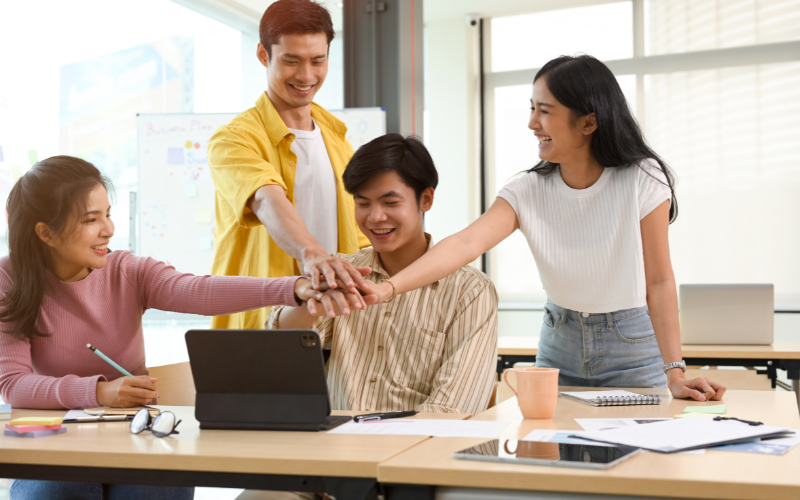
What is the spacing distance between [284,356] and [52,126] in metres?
2.69

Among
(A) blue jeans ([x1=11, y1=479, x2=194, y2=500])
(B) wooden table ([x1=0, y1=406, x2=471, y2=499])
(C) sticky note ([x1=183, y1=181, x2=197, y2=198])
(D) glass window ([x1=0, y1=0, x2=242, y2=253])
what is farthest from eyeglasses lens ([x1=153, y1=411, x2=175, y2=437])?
(C) sticky note ([x1=183, y1=181, x2=197, y2=198])

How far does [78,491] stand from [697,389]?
1.40 meters

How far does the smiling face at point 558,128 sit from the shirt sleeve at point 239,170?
73cm

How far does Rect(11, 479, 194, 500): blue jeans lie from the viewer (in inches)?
60.1

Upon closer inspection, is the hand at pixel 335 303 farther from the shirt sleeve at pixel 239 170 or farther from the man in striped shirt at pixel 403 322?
the shirt sleeve at pixel 239 170

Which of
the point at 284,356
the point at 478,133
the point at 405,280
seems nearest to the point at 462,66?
the point at 478,133

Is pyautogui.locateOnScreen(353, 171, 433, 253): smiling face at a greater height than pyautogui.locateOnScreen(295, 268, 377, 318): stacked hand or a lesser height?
greater

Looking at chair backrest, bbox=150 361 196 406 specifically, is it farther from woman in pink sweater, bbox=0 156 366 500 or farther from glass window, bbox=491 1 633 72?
glass window, bbox=491 1 633 72

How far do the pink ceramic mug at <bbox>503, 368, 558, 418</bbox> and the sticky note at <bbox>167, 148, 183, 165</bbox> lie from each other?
308 centimetres

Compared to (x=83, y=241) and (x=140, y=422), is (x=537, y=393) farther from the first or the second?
(x=83, y=241)

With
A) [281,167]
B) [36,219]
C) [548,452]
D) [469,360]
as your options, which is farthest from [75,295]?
[548,452]

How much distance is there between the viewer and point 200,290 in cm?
178

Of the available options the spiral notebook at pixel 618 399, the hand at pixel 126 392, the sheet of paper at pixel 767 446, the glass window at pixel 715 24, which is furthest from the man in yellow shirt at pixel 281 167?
the glass window at pixel 715 24

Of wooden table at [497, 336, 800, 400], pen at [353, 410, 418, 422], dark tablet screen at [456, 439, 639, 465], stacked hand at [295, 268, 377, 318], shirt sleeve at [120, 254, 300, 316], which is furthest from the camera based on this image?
wooden table at [497, 336, 800, 400]
